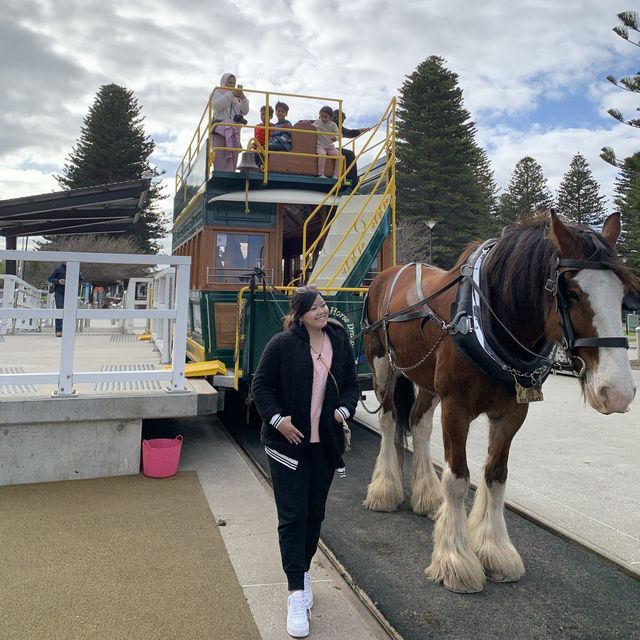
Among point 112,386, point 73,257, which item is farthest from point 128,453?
point 73,257

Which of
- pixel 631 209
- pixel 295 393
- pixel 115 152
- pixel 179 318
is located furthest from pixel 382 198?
pixel 115 152

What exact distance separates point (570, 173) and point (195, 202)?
158ft

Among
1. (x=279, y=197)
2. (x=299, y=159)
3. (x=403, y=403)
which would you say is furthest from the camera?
(x=299, y=159)

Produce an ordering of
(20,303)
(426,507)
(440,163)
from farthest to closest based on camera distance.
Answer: (440,163) < (20,303) < (426,507)

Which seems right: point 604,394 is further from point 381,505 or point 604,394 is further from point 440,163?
point 440,163

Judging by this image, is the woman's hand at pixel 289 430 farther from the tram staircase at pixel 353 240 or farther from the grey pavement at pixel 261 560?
the tram staircase at pixel 353 240

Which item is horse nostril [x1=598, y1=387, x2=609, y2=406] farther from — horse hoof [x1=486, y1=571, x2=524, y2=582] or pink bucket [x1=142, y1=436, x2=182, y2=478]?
pink bucket [x1=142, y1=436, x2=182, y2=478]

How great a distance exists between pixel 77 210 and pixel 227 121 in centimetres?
355

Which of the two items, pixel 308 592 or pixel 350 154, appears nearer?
pixel 308 592

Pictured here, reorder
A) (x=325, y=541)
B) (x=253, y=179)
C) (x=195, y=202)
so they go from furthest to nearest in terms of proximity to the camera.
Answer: (x=195, y=202), (x=253, y=179), (x=325, y=541)

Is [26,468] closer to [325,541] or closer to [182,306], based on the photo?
[182,306]

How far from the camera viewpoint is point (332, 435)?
2.61 m

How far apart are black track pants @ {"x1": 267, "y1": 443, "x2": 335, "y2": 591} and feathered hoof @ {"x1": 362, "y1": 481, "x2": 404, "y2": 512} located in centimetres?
154

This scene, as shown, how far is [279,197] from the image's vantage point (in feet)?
21.4
